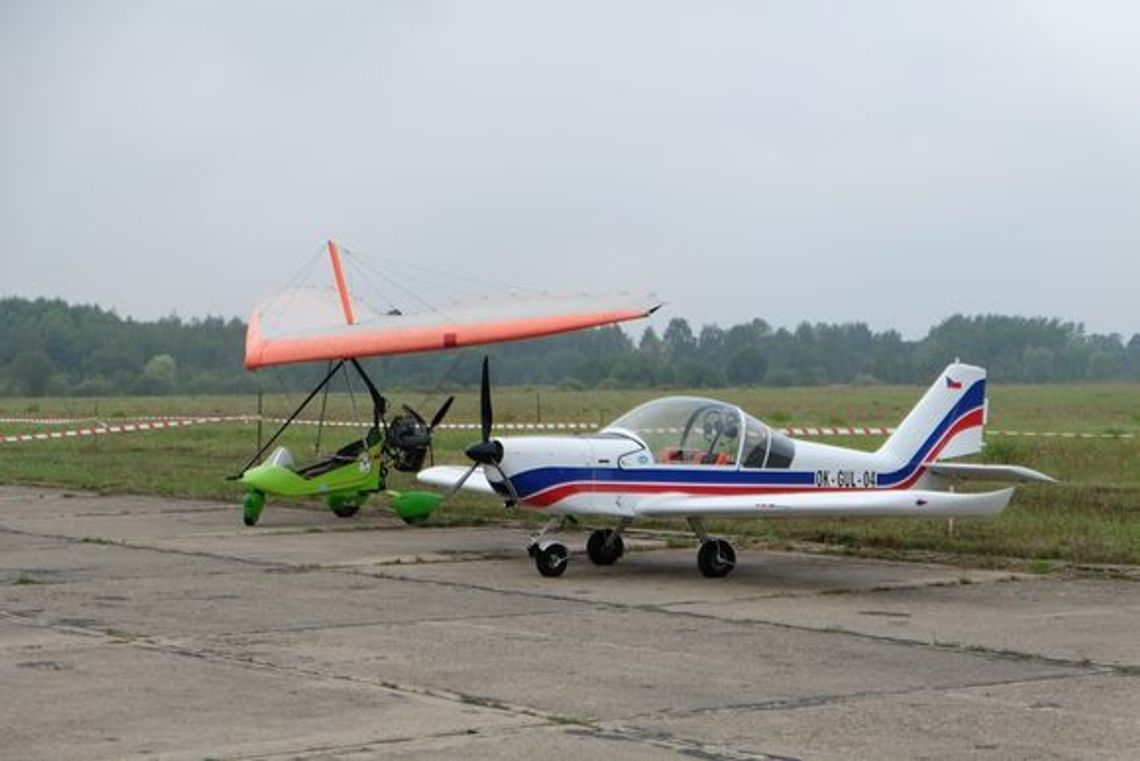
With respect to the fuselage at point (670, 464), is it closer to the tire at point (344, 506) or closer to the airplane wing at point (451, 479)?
the airplane wing at point (451, 479)

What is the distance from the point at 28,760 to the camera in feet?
25.1

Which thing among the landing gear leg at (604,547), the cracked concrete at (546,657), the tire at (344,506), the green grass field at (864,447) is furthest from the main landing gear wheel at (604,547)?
the tire at (344,506)

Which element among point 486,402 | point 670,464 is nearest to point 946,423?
point 670,464

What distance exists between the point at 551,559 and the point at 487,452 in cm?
107

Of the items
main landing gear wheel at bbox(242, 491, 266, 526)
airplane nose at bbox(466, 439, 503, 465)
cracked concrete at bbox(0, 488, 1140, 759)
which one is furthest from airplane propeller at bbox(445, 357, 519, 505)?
main landing gear wheel at bbox(242, 491, 266, 526)

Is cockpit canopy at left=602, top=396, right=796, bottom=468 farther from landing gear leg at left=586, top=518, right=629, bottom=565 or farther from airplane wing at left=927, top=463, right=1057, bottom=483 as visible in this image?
airplane wing at left=927, top=463, right=1057, bottom=483

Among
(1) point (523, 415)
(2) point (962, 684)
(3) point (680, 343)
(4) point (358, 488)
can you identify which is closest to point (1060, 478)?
(4) point (358, 488)

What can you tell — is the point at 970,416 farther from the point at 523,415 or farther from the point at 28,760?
the point at 523,415

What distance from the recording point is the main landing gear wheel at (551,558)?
49.2 ft

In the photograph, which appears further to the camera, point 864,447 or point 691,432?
point 864,447

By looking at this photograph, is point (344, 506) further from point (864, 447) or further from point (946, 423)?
point (864, 447)

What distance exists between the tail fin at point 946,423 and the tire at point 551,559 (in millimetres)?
3430

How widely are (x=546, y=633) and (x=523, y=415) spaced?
143 ft

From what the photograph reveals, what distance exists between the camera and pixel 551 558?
14992 mm
